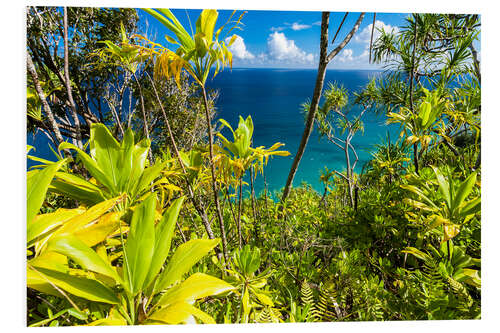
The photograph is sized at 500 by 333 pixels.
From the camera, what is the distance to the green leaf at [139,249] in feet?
1.97

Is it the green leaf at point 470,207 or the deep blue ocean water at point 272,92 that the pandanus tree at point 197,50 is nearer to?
the deep blue ocean water at point 272,92

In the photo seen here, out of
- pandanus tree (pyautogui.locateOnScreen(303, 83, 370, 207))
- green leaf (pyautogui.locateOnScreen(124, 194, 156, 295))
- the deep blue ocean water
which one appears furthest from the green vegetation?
pandanus tree (pyautogui.locateOnScreen(303, 83, 370, 207))

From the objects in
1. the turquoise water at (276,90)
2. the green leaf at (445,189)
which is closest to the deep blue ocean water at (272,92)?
the turquoise water at (276,90)

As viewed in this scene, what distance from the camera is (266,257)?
1157 millimetres

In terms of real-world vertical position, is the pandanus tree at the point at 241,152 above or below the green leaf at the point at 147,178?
above

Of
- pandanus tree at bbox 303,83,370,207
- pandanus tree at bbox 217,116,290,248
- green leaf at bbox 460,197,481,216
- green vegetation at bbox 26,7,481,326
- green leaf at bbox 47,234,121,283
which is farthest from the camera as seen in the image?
pandanus tree at bbox 303,83,370,207

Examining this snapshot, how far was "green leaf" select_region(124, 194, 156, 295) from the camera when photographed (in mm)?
601

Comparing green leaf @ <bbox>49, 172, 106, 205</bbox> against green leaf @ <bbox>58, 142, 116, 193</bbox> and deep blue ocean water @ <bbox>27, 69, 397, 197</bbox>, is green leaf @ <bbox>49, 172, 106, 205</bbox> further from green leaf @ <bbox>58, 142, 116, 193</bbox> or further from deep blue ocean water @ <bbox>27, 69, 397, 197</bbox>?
deep blue ocean water @ <bbox>27, 69, 397, 197</bbox>

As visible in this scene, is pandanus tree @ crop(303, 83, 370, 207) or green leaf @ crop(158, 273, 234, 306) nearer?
green leaf @ crop(158, 273, 234, 306)

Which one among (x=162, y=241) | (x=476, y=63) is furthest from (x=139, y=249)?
(x=476, y=63)

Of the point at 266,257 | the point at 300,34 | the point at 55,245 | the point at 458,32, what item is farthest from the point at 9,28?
the point at 458,32

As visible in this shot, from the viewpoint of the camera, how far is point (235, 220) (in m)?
1.21

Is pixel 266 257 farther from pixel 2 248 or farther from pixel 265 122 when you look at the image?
pixel 265 122

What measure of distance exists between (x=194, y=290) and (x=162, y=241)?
0.17 meters
